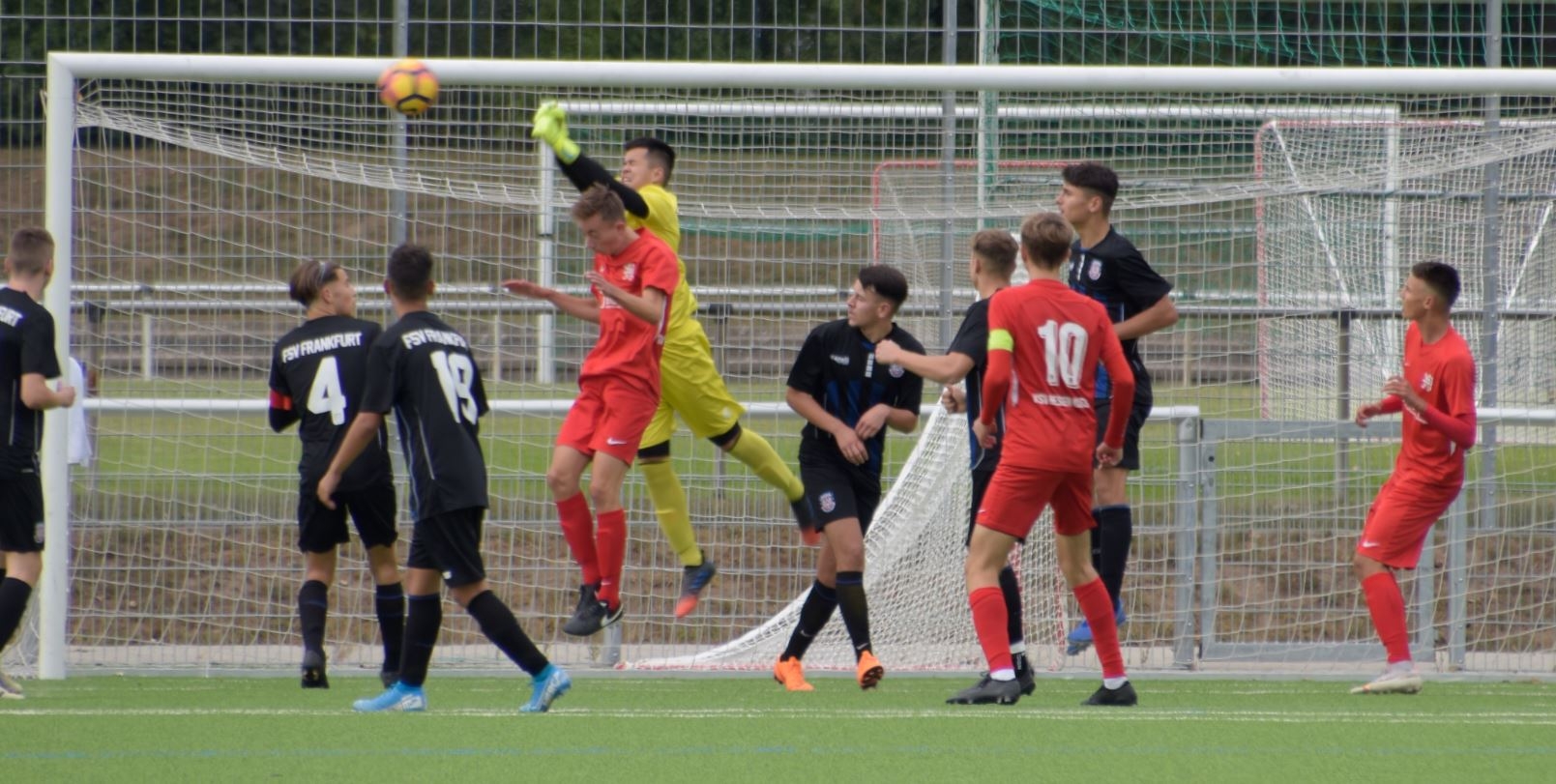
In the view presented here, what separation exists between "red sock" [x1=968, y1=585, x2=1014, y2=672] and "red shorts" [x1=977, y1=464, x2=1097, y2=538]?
25 centimetres

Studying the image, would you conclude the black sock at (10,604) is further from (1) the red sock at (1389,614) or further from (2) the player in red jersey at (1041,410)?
(1) the red sock at (1389,614)

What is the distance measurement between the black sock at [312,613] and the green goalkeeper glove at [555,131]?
2.39 m

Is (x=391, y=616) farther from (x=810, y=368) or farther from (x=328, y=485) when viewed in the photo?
(x=810, y=368)

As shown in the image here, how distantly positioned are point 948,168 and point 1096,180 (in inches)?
62.4

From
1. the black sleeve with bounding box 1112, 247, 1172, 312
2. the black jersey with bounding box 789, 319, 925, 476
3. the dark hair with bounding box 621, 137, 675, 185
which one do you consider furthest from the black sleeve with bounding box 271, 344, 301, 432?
the black sleeve with bounding box 1112, 247, 1172, 312

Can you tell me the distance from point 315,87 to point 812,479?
400cm

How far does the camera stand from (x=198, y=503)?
28.8 ft

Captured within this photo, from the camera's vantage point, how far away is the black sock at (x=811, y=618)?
25.1 feet

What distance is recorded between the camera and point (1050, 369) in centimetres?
609

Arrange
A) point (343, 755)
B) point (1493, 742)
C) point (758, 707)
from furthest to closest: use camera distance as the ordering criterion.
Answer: point (758, 707), point (1493, 742), point (343, 755)

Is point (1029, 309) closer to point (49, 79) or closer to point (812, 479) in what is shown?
point (812, 479)

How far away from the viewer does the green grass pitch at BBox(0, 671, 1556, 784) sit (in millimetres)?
4625

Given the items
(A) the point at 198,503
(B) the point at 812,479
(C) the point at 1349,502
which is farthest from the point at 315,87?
(C) the point at 1349,502

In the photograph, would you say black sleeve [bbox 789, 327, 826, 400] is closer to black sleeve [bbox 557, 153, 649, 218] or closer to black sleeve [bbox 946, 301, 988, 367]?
black sleeve [bbox 946, 301, 988, 367]
